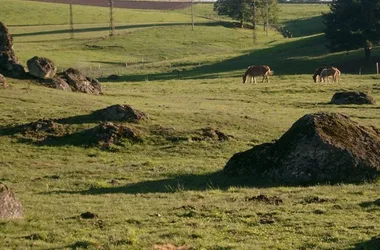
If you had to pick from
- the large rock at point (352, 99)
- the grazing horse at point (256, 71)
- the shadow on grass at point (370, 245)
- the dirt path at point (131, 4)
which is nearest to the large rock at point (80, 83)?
the large rock at point (352, 99)

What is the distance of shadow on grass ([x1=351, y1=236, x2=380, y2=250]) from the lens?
39.8ft

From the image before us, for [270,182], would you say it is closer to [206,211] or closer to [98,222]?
[206,211]

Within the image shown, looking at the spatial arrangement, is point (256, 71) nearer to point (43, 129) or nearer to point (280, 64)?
point (280, 64)

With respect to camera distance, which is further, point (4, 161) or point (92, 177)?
point (4, 161)

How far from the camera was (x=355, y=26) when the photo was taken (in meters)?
78.1

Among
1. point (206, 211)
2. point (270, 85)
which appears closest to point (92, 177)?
point (206, 211)

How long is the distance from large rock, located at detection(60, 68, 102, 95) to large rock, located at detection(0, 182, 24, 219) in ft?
84.6

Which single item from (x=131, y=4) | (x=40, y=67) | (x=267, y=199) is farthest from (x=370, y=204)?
(x=131, y=4)

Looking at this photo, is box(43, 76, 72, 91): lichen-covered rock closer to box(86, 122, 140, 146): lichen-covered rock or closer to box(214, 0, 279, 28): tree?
box(86, 122, 140, 146): lichen-covered rock

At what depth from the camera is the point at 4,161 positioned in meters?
26.0

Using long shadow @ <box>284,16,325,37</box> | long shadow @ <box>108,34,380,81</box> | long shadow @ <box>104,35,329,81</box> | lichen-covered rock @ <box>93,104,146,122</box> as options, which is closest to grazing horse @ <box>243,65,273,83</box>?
long shadow @ <box>108,34,380,81</box>

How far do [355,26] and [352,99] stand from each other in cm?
3810

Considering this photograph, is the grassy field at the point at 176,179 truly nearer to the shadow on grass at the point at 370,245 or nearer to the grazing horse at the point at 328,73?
the shadow on grass at the point at 370,245

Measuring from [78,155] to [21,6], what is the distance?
4913 inches
